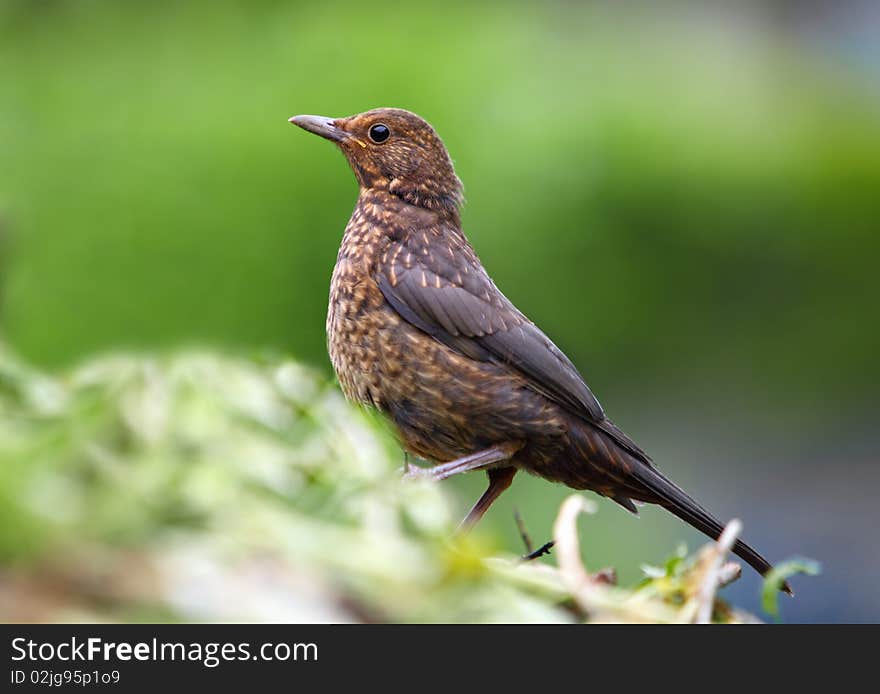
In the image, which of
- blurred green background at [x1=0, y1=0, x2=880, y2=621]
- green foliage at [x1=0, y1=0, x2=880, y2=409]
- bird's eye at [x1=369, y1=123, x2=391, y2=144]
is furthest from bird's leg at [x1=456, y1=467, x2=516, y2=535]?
green foliage at [x1=0, y1=0, x2=880, y2=409]

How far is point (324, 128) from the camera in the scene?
261cm

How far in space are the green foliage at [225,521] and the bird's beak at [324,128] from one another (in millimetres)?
1596

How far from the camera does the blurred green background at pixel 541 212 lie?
4.46 metres

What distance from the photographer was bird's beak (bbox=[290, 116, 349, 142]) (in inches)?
101

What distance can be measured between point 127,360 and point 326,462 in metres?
0.22

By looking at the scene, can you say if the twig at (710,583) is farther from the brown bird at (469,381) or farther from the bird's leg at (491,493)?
the brown bird at (469,381)

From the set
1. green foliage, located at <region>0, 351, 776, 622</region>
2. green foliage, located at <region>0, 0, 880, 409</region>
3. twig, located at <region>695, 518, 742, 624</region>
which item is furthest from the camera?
green foliage, located at <region>0, 0, 880, 409</region>

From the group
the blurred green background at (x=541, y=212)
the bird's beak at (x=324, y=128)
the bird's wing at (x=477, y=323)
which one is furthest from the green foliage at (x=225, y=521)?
the blurred green background at (x=541, y=212)

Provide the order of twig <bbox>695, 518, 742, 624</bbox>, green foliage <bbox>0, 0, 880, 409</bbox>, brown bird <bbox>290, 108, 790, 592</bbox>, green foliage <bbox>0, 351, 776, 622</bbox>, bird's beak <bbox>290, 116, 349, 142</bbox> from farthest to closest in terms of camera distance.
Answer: green foliage <bbox>0, 0, 880, 409</bbox>
bird's beak <bbox>290, 116, 349, 142</bbox>
brown bird <bbox>290, 108, 790, 592</bbox>
twig <bbox>695, 518, 742, 624</bbox>
green foliage <bbox>0, 351, 776, 622</bbox>

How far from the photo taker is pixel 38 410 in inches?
36.7

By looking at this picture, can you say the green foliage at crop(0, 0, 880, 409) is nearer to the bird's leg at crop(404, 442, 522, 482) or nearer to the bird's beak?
the bird's beak

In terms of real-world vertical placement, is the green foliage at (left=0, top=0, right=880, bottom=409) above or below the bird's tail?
above

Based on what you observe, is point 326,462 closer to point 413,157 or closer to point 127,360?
point 127,360

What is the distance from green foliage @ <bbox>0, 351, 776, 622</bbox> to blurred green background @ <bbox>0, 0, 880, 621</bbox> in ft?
9.53
